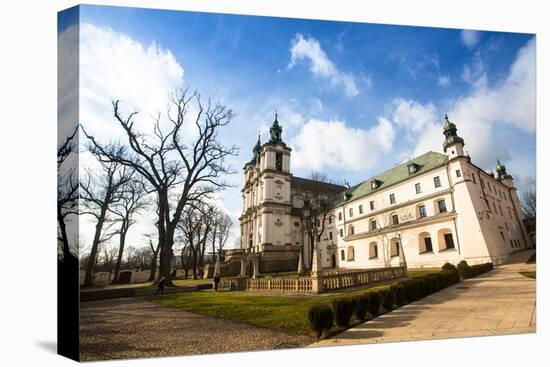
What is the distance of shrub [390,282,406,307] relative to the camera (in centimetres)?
729

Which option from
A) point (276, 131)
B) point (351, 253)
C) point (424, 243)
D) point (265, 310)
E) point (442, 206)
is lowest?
point (265, 310)

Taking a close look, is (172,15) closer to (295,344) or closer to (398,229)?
(295,344)

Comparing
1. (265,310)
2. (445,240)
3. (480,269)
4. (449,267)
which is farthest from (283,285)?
(480,269)

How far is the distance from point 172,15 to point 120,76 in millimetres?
1684

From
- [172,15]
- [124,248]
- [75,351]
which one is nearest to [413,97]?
[172,15]

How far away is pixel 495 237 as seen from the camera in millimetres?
9094

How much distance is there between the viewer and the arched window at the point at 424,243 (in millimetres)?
9641

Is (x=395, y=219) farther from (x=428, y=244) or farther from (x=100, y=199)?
(x=100, y=199)

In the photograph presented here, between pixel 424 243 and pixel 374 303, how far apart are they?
14.9ft

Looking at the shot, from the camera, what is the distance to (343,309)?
18.6 ft

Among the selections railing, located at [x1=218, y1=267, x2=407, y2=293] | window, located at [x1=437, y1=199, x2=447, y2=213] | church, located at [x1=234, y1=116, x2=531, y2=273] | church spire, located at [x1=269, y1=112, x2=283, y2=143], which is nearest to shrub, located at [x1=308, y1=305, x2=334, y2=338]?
railing, located at [x1=218, y1=267, x2=407, y2=293]

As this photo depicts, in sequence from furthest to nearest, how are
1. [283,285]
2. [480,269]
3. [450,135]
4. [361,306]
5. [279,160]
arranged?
1. [279,160]
2. [283,285]
3. [480,269]
4. [450,135]
5. [361,306]

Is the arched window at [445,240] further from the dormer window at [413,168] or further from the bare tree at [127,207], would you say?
the bare tree at [127,207]

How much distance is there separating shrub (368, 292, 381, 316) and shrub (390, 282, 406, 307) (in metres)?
0.84
